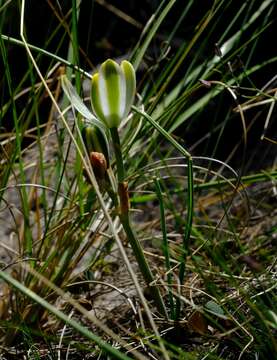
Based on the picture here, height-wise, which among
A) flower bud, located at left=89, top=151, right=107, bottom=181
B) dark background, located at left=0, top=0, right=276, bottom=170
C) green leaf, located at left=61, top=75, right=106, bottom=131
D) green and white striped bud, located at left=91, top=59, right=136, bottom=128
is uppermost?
green and white striped bud, located at left=91, top=59, right=136, bottom=128

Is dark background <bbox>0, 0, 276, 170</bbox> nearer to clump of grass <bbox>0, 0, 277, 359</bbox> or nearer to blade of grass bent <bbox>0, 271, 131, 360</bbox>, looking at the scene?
clump of grass <bbox>0, 0, 277, 359</bbox>

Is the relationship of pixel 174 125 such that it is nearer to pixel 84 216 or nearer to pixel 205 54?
pixel 84 216

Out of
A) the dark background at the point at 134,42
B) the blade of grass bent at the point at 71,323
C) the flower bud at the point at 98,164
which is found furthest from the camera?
the dark background at the point at 134,42

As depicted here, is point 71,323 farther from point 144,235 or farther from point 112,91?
point 144,235

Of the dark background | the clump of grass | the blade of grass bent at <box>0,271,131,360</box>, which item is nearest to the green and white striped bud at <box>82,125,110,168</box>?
the clump of grass

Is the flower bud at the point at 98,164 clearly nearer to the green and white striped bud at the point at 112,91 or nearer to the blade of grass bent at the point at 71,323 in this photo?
the green and white striped bud at the point at 112,91

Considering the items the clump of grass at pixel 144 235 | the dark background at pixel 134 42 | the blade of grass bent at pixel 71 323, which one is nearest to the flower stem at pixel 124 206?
the clump of grass at pixel 144 235

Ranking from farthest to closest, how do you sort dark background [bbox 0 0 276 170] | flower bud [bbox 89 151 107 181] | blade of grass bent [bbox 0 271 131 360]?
1. dark background [bbox 0 0 276 170]
2. flower bud [bbox 89 151 107 181]
3. blade of grass bent [bbox 0 271 131 360]

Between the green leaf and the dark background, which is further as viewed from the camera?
the dark background
